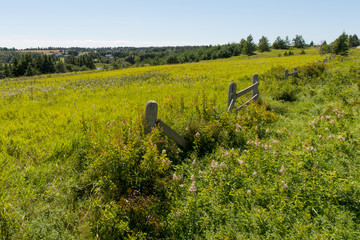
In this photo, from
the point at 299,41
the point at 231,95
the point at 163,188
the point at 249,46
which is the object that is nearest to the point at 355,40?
the point at 299,41

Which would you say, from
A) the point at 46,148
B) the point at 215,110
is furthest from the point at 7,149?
the point at 215,110

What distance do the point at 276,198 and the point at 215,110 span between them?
3.11 metres

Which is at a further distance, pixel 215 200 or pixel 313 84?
pixel 313 84

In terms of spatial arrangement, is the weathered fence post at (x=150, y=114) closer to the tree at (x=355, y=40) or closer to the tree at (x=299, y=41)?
the tree at (x=299, y=41)

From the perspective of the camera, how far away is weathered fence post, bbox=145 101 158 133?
3670 millimetres

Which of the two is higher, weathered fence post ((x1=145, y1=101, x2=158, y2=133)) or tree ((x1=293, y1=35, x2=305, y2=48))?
tree ((x1=293, y1=35, x2=305, y2=48))

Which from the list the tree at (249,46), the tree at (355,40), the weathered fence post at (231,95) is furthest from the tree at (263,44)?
the weathered fence post at (231,95)

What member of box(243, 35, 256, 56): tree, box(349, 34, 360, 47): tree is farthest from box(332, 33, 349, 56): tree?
box(349, 34, 360, 47): tree

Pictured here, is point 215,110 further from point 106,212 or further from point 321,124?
point 106,212

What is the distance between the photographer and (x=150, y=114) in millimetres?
3697

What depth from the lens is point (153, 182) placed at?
3391 millimetres

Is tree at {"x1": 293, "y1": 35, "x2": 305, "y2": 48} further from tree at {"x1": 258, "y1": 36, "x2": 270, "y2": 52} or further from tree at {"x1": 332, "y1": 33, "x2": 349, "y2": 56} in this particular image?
tree at {"x1": 332, "y1": 33, "x2": 349, "y2": 56}

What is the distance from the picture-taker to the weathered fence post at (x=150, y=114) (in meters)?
3.67

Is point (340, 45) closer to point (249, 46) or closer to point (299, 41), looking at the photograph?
point (249, 46)
